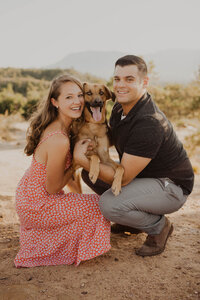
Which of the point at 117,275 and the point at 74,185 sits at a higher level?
the point at 74,185

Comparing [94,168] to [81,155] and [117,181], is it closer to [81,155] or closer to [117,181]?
[81,155]

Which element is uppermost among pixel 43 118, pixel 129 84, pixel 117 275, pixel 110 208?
pixel 129 84

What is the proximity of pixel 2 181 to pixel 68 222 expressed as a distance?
10.5 ft

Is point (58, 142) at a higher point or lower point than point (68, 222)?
higher

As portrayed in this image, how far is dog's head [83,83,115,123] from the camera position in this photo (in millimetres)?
3588

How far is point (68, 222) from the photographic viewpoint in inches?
112

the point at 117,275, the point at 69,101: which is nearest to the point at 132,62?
the point at 69,101

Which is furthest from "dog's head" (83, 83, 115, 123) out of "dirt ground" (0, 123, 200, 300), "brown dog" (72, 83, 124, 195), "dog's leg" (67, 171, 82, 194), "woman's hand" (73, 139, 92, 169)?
"dirt ground" (0, 123, 200, 300)

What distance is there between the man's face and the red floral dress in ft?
2.72

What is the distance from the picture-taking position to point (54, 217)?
2.80m

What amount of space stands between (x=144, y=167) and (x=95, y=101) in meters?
1.10

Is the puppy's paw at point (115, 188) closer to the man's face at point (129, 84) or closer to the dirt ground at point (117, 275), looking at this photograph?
the dirt ground at point (117, 275)

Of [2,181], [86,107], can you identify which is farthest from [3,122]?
[86,107]

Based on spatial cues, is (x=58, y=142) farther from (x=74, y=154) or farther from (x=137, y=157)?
(x=137, y=157)
